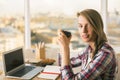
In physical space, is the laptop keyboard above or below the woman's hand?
below

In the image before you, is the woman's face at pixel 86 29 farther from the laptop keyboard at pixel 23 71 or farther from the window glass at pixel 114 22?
the window glass at pixel 114 22

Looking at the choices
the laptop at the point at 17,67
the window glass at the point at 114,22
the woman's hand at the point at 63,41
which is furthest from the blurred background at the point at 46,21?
the woman's hand at the point at 63,41

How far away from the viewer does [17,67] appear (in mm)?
2062

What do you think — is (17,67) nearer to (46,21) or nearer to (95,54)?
(95,54)

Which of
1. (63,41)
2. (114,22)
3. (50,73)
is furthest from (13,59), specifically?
(114,22)

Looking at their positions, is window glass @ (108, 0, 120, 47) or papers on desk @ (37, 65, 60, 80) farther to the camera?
window glass @ (108, 0, 120, 47)

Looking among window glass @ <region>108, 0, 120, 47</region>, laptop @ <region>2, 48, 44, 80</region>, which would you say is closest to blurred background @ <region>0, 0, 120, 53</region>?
window glass @ <region>108, 0, 120, 47</region>

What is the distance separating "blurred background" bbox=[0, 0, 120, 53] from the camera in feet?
9.67

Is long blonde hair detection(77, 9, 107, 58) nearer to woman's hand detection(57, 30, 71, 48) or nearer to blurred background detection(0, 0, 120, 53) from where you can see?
woman's hand detection(57, 30, 71, 48)

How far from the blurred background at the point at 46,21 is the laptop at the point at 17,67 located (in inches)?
38.7

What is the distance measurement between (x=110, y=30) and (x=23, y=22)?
1284mm

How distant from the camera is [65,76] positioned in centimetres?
138

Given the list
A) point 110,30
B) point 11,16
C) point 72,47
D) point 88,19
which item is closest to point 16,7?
point 11,16

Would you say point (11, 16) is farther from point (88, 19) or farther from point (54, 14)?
point (88, 19)
